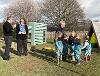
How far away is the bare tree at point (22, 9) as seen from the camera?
6781 centimetres

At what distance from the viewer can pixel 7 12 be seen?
232 ft

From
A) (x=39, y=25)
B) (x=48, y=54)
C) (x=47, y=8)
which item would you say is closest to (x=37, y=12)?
(x=47, y=8)

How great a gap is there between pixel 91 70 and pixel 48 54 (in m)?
4.61

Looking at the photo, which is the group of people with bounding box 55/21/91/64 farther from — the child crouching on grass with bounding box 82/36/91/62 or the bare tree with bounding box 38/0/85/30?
the bare tree with bounding box 38/0/85/30

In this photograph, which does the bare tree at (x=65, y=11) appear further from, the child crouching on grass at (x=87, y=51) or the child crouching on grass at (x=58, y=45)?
the child crouching on grass at (x=58, y=45)

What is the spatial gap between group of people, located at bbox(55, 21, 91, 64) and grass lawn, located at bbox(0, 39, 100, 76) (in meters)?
0.41

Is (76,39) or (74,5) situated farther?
(74,5)

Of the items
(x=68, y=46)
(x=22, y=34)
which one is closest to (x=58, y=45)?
(x=68, y=46)

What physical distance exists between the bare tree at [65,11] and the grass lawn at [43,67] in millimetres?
45091

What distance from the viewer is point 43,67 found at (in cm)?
1281

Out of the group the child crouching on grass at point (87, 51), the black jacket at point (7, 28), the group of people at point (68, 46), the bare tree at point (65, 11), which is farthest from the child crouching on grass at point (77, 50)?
the bare tree at point (65, 11)

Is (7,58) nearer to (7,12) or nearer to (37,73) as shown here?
(37,73)

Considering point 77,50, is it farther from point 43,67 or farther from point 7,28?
point 7,28

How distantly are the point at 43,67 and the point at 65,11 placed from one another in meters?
47.7
